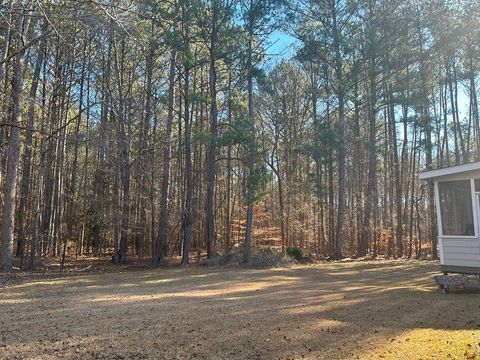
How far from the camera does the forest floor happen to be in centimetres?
480

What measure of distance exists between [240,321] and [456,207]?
6849 millimetres

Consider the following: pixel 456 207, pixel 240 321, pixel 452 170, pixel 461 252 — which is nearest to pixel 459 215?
pixel 456 207

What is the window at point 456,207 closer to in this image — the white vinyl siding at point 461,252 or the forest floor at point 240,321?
the white vinyl siding at point 461,252

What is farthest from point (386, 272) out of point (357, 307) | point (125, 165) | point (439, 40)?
point (439, 40)

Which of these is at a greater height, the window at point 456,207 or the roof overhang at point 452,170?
the roof overhang at point 452,170

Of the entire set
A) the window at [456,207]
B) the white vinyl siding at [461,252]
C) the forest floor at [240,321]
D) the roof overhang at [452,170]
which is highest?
the roof overhang at [452,170]

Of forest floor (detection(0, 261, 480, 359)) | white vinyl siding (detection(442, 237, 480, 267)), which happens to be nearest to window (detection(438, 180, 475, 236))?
white vinyl siding (detection(442, 237, 480, 267))

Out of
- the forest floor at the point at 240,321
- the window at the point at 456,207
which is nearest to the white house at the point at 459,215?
the window at the point at 456,207

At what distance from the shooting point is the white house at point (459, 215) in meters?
9.90

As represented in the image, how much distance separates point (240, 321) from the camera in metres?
6.25

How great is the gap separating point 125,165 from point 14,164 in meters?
4.69

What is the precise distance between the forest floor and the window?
1635 millimetres

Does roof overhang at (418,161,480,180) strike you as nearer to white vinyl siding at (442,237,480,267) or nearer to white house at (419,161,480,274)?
white house at (419,161,480,274)

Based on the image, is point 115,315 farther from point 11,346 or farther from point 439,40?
point 439,40
